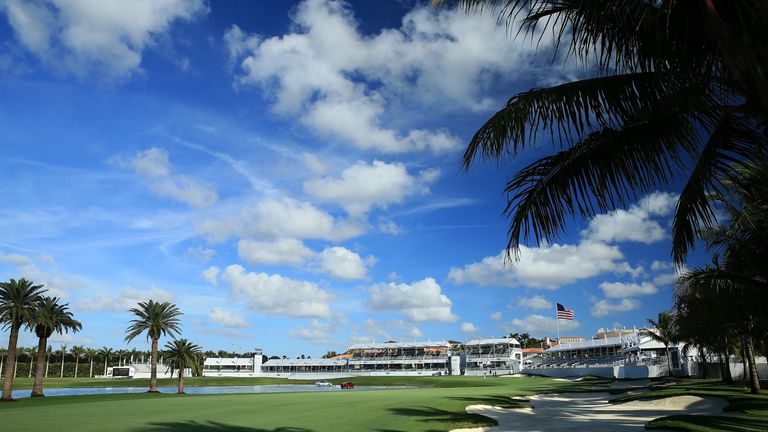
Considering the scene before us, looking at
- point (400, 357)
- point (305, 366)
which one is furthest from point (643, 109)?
point (305, 366)

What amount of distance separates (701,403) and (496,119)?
2747 centimetres

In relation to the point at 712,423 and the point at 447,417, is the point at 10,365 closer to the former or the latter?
the point at 447,417

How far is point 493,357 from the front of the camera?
13988 cm

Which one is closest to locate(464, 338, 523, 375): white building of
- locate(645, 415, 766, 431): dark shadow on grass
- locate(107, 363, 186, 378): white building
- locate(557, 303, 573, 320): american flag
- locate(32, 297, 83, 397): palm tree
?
locate(557, 303, 573, 320): american flag

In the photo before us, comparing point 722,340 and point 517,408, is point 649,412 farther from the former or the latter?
point 722,340

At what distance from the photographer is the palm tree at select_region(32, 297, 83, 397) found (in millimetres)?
52719

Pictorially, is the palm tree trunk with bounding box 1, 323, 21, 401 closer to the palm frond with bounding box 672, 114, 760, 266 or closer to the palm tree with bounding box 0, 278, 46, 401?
the palm tree with bounding box 0, 278, 46, 401

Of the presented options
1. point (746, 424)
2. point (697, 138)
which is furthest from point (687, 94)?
point (746, 424)

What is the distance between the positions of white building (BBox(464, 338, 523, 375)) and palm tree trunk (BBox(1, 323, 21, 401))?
94491 millimetres

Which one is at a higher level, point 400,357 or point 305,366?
point 400,357

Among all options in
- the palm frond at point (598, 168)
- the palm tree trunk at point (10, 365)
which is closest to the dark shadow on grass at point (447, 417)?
the palm frond at point (598, 168)

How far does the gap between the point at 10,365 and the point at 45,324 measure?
633cm

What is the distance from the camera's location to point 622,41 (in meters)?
5.59

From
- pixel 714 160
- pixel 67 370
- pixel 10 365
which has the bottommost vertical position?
pixel 67 370
